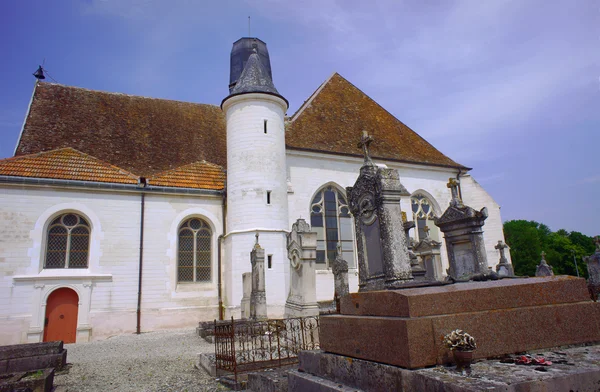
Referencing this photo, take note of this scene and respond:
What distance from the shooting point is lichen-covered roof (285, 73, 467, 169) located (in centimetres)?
1840

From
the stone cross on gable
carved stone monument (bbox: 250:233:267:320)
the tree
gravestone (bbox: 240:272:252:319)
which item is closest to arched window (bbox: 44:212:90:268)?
gravestone (bbox: 240:272:252:319)

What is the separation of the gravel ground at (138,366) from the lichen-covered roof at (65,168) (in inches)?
239

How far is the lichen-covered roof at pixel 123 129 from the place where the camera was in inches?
657

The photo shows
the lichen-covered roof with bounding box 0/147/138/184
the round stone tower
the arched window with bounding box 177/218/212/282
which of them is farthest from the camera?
the arched window with bounding box 177/218/212/282

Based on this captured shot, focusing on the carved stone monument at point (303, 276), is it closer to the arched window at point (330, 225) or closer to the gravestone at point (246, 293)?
the gravestone at point (246, 293)

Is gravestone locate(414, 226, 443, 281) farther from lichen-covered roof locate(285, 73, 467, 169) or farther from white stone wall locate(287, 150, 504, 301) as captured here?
lichen-covered roof locate(285, 73, 467, 169)

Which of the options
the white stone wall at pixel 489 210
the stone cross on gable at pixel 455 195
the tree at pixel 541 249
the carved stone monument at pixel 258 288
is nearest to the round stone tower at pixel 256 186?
the carved stone monument at pixel 258 288

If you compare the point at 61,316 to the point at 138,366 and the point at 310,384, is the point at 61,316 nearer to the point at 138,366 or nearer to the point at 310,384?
the point at 138,366

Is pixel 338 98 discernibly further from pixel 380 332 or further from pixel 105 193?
pixel 380 332

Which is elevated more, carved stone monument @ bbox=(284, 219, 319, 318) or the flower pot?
carved stone monument @ bbox=(284, 219, 319, 318)

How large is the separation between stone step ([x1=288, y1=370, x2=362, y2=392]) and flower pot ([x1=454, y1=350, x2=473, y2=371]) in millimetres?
1044

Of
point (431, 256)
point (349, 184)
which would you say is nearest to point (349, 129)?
point (349, 184)

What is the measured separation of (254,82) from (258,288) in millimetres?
9240

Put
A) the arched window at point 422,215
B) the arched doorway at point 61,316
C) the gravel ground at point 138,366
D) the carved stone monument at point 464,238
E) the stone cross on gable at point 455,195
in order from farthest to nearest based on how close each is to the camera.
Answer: the arched window at point 422,215, the arched doorway at point 61,316, the stone cross on gable at point 455,195, the carved stone monument at point 464,238, the gravel ground at point 138,366
